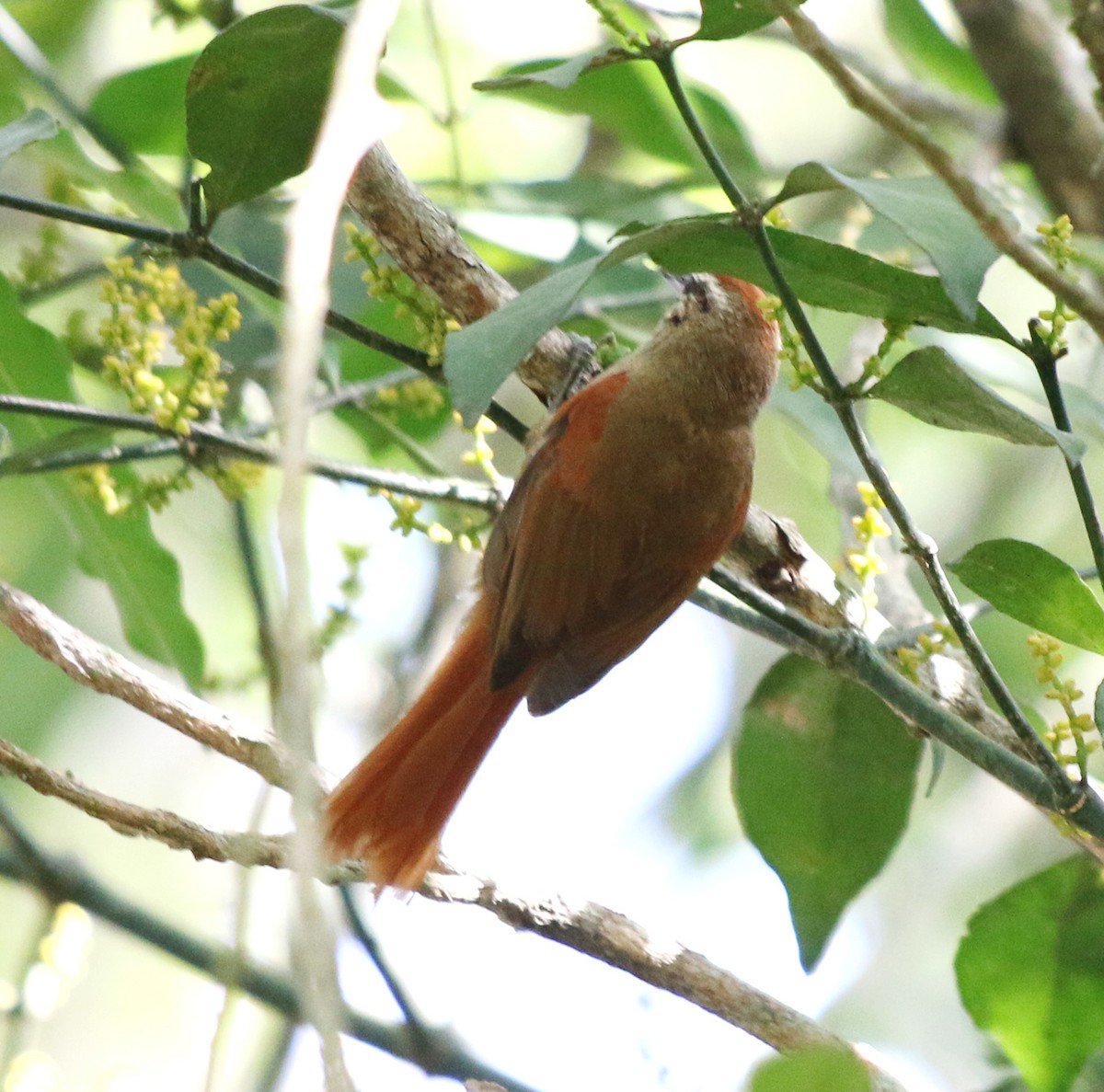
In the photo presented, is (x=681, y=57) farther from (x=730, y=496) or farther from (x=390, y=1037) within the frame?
(x=390, y=1037)

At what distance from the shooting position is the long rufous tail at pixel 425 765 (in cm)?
170

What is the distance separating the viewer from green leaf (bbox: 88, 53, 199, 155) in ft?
6.40

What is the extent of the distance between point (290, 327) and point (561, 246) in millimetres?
1549

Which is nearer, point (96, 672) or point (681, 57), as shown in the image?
point (96, 672)

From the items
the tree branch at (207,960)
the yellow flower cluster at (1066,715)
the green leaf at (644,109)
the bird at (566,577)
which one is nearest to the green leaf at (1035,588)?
the yellow flower cluster at (1066,715)

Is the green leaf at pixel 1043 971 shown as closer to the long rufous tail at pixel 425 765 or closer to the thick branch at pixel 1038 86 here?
the long rufous tail at pixel 425 765

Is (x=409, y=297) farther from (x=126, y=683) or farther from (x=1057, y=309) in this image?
(x=1057, y=309)

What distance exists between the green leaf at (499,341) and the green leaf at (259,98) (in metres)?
0.32

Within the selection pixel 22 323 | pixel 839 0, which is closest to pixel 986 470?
pixel 839 0

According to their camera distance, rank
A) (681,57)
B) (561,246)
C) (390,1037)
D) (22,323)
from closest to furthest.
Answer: (22,323) → (390,1037) → (561,246) → (681,57)

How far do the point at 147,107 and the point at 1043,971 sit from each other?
163 cm

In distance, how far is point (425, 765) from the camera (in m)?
1.86

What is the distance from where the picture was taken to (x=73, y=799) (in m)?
1.19

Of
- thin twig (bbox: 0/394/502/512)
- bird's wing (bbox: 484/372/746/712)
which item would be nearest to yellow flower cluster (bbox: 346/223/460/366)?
thin twig (bbox: 0/394/502/512)
